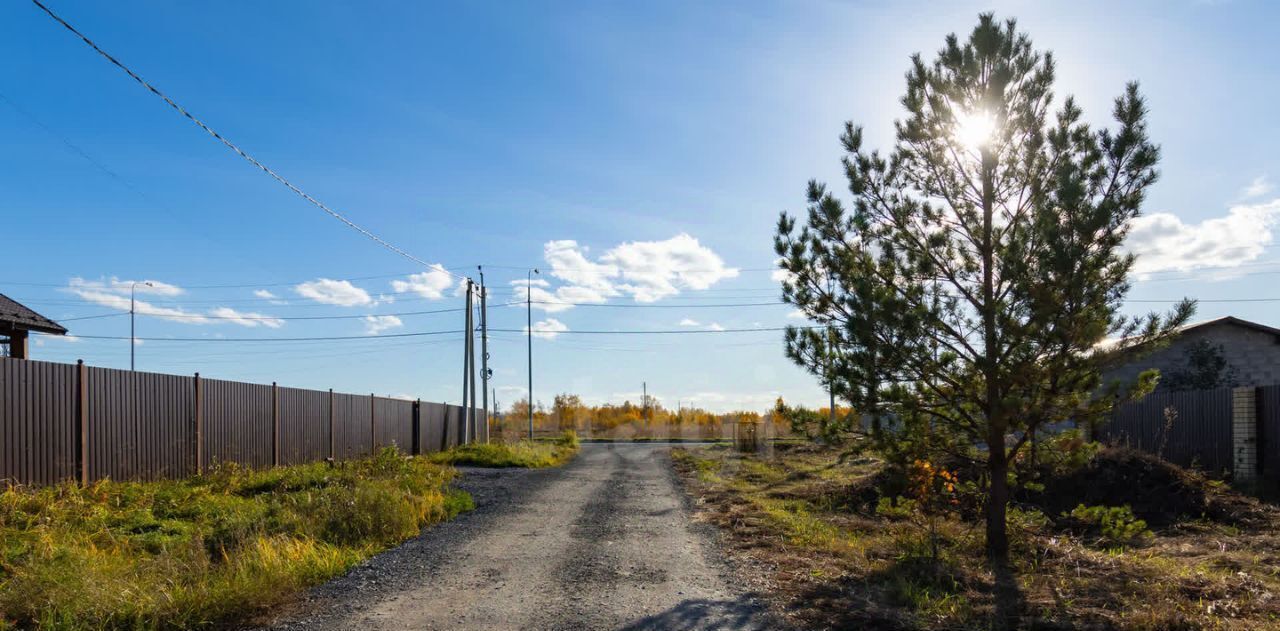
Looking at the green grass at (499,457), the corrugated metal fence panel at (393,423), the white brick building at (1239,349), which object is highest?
the white brick building at (1239,349)

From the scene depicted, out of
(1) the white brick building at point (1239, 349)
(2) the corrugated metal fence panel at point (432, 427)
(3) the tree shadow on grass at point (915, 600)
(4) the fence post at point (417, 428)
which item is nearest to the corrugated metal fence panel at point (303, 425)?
(4) the fence post at point (417, 428)

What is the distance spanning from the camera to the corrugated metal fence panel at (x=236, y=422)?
1332cm

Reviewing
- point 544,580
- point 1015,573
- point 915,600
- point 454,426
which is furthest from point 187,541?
point 454,426

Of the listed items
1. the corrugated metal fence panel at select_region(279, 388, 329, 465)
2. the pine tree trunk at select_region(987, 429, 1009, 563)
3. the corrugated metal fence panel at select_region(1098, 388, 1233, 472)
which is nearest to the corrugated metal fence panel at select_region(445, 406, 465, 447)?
the corrugated metal fence panel at select_region(279, 388, 329, 465)

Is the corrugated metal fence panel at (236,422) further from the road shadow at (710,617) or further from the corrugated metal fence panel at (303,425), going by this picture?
the road shadow at (710,617)

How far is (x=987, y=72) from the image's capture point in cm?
746

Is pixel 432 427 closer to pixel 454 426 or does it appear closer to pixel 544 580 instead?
pixel 454 426

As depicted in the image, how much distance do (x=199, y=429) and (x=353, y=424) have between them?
7656mm

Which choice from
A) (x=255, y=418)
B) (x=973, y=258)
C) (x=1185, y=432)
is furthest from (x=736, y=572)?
(x=1185, y=432)

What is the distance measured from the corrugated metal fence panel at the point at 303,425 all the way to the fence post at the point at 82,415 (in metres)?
5.82

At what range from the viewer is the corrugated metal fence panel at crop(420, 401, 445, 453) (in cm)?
2692

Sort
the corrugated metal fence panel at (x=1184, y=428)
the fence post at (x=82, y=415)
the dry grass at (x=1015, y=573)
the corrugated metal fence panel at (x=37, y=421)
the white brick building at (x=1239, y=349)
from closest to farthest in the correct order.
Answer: the dry grass at (x=1015, y=573)
the corrugated metal fence panel at (x=37, y=421)
the fence post at (x=82, y=415)
the corrugated metal fence panel at (x=1184, y=428)
the white brick building at (x=1239, y=349)

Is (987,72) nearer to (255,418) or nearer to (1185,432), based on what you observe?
(1185,432)

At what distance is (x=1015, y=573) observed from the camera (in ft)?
22.4
